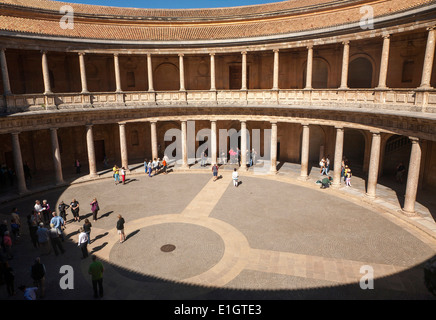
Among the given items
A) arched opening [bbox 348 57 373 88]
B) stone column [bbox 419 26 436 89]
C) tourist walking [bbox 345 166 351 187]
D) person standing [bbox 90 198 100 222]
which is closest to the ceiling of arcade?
stone column [bbox 419 26 436 89]

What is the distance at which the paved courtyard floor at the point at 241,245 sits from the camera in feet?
42.1

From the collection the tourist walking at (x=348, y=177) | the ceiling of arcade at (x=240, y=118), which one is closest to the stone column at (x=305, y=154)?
the ceiling of arcade at (x=240, y=118)

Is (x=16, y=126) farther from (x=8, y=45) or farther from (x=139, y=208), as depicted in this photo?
(x=139, y=208)

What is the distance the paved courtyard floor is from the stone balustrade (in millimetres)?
6557

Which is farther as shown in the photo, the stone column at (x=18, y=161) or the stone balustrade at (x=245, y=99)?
the stone column at (x=18, y=161)

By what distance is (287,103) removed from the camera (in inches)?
1063

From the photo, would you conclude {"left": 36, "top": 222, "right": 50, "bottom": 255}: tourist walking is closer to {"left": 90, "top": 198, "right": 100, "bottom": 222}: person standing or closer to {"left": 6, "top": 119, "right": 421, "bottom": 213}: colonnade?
{"left": 90, "top": 198, "right": 100, "bottom": 222}: person standing

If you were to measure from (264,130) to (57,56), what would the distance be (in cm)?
2131

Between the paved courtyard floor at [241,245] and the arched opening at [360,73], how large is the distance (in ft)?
31.0

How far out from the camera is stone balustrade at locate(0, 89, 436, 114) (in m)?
18.8

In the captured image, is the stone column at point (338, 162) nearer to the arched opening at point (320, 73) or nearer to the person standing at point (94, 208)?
the arched opening at point (320, 73)

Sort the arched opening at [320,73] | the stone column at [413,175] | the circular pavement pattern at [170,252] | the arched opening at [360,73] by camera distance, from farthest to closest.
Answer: the arched opening at [320,73] → the arched opening at [360,73] → the stone column at [413,175] → the circular pavement pattern at [170,252]

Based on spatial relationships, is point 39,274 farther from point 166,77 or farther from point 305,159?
point 166,77
